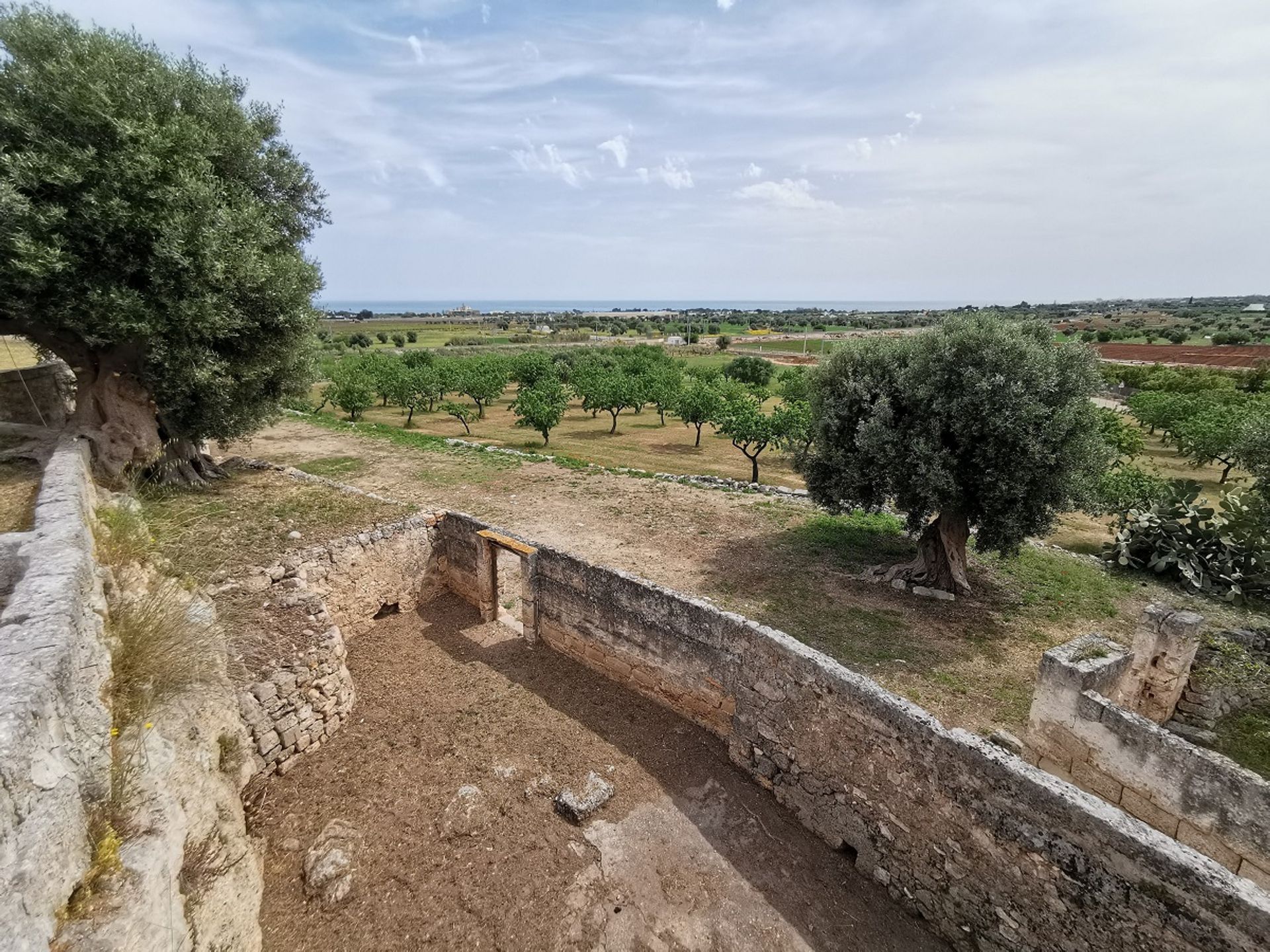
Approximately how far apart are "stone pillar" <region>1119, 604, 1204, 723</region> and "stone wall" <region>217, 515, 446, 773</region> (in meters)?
11.9

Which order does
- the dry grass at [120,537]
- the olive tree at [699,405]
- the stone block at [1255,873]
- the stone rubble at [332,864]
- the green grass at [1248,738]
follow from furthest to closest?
the olive tree at [699,405], the green grass at [1248,738], the dry grass at [120,537], the stone rubble at [332,864], the stone block at [1255,873]

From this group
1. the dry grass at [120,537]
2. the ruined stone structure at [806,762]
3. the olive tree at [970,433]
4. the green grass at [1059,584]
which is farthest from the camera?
the green grass at [1059,584]

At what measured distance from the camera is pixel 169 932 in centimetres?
396

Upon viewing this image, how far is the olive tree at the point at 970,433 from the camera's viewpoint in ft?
36.2

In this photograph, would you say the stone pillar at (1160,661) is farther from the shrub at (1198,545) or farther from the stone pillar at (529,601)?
the stone pillar at (529,601)

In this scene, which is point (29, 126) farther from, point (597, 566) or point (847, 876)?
point (847, 876)

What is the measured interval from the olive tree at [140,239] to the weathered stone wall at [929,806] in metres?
9.56

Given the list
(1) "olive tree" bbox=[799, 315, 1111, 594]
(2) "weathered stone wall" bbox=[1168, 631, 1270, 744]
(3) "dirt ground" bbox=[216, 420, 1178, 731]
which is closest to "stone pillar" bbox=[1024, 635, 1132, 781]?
(3) "dirt ground" bbox=[216, 420, 1178, 731]

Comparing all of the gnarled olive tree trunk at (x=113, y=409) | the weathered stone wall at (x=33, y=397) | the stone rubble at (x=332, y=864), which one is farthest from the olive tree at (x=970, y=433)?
the weathered stone wall at (x=33, y=397)

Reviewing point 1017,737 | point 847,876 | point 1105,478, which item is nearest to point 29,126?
point 847,876

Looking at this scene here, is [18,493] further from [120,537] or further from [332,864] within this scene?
[332,864]

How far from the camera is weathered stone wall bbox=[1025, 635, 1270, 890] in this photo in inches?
227

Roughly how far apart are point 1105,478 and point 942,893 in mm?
15289

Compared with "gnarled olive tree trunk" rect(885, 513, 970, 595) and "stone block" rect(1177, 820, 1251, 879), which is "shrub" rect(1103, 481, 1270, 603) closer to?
"gnarled olive tree trunk" rect(885, 513, 970, 595)
